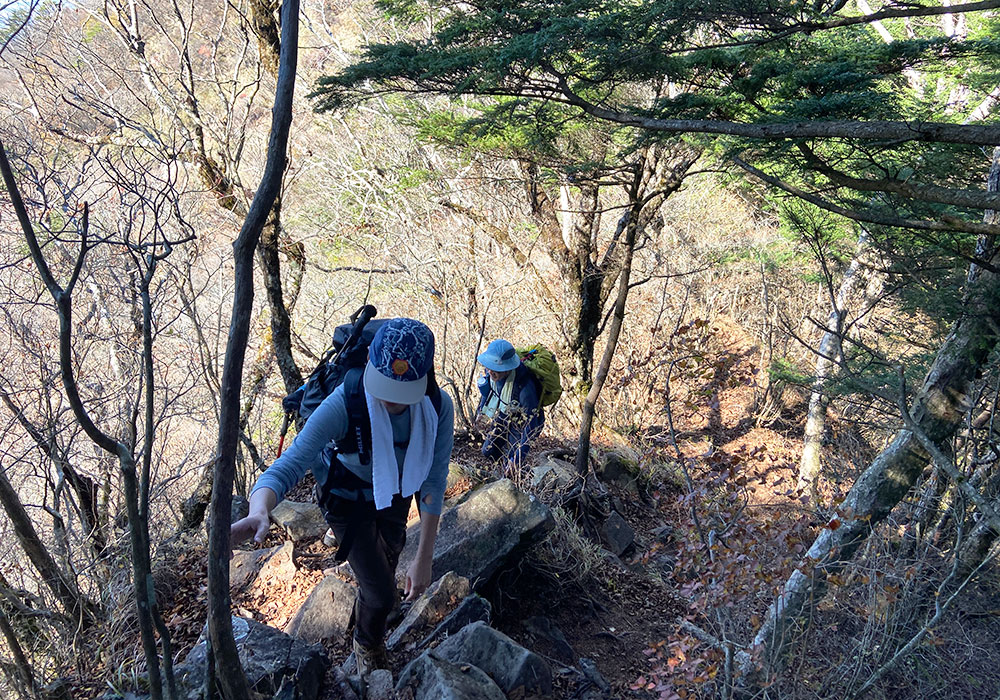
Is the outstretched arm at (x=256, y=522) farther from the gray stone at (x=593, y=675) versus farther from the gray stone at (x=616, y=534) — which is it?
the gray stone at (x=616, y=534)

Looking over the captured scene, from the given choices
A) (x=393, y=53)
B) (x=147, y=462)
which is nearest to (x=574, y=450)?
(x=393, y=53)

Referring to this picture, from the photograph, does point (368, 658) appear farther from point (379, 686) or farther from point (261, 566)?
point (261, 566)

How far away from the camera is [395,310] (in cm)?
1442

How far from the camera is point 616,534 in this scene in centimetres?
662

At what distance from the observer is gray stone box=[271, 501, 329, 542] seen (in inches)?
211

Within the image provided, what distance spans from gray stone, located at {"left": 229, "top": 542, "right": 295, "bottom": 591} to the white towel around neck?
251 centimetres

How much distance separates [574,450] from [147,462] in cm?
648

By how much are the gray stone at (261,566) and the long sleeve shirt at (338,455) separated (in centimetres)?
236

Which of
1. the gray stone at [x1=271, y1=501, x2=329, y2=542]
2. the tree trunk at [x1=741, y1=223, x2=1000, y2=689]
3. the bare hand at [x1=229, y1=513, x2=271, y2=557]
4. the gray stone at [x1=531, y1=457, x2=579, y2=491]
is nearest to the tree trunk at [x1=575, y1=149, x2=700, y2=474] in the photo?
the gray stone at [x1=531, y1=457, x2=579, y2=491]

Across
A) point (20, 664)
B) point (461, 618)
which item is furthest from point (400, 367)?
point (20, 664)

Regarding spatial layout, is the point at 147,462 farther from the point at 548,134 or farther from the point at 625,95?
the point at 625,95

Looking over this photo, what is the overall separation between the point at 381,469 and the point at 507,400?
3454 millimetres

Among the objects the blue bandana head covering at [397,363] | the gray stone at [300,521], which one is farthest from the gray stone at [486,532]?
the blue bandana head covering at [397,363]

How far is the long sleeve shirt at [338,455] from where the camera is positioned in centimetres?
246
